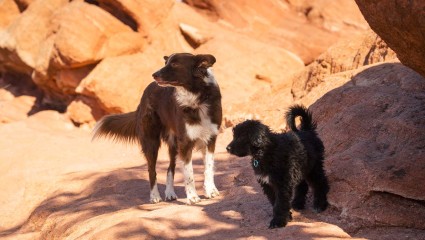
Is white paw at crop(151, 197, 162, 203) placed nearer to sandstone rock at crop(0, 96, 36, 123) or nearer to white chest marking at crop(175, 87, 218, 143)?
white chest marking at crop(175, 87, 218, 143)

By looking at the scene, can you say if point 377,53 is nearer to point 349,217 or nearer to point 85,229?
point 349,217

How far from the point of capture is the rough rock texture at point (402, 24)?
14.6 ft

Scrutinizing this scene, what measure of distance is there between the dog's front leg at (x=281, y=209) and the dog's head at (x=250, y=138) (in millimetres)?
412

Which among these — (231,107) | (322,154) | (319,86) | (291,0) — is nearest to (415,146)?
(322,154)

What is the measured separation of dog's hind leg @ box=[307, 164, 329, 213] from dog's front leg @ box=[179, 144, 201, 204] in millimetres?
1541

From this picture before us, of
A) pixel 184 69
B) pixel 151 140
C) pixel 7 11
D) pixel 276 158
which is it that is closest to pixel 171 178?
pixel 151 140

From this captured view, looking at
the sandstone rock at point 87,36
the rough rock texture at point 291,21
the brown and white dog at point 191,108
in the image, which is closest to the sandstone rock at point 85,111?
the sandstone rock at point 87,36

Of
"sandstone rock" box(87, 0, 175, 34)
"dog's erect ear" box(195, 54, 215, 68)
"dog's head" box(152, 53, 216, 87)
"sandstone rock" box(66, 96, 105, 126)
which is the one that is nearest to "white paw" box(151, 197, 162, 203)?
"dog's head" box(152, 53, 216, 87)

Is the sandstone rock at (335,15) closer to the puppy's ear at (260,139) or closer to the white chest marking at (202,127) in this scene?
the white chest marking at (202,127)

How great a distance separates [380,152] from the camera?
580 cm

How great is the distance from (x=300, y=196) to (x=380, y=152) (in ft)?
3.30

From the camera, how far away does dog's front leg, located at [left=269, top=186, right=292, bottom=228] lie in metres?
4.89

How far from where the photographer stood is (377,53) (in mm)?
10242

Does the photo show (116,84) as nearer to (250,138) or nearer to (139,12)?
(139,12)
